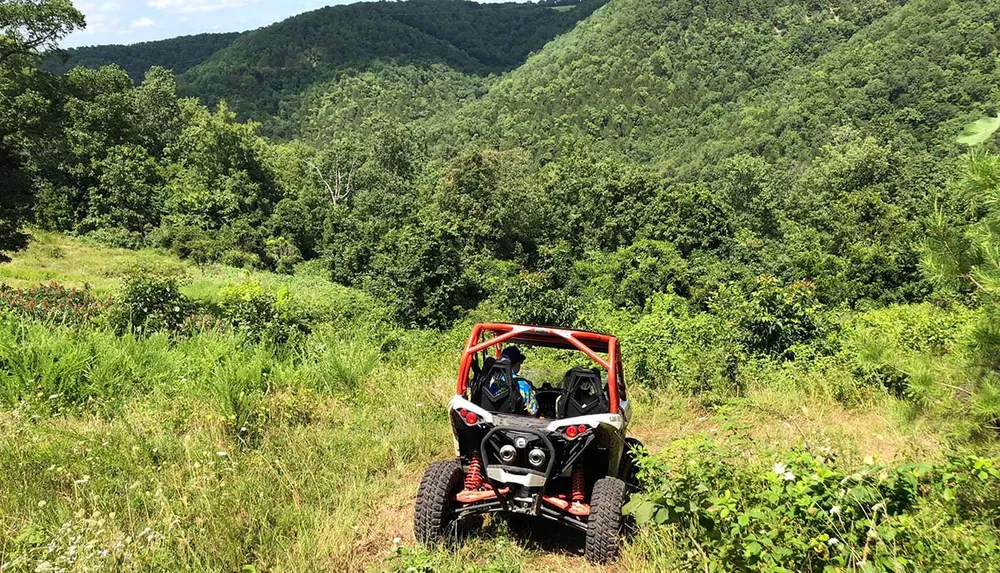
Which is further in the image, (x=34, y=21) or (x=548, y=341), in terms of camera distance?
(x=34, y=21)

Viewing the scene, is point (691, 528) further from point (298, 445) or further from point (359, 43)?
point (359, 43)

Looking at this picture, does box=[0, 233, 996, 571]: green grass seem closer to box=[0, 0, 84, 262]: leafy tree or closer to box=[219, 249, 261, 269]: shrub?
box=[0, 0, 84, 262]: leafy tree

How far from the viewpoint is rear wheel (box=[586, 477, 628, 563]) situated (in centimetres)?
324

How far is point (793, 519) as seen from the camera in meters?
2.60

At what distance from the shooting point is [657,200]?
96.9ft

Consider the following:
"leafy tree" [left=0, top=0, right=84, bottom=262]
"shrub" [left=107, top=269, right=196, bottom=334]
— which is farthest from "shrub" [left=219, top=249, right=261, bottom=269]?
"shrub" [left=107, top=269, right=196, bottom=334]

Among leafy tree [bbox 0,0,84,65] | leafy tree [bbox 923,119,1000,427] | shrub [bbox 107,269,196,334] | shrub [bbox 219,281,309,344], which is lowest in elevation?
shrub [bbox 219,281,309,344]

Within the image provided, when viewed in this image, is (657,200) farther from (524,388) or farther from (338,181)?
(338,181)

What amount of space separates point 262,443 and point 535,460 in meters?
2.57

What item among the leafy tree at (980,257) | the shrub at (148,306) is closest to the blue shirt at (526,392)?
the leafy tree at (980,257)

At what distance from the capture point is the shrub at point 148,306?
8742 mm

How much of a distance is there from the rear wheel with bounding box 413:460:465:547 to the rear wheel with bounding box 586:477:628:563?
87 cm

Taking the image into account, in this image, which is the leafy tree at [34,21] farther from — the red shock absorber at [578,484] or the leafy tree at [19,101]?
the red shock absorber at [578,484]

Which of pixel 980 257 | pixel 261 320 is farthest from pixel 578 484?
pixel 261 320
